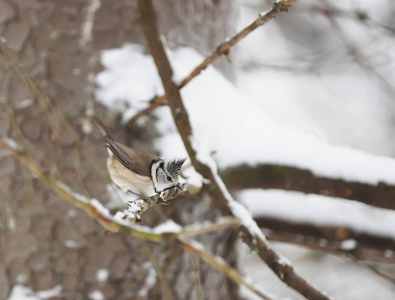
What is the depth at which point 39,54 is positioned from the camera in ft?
3.26

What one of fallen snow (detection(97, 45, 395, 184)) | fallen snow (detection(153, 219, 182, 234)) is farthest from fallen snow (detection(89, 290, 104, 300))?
fallen snow (detection(153, 219, 182, 234))

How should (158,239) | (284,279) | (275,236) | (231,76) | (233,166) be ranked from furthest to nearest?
(231,76) → (275,236) → (233,166) → (284,279) → (158,239)

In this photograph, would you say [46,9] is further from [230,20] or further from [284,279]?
[284,279]

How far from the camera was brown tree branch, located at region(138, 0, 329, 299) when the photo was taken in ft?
2.05

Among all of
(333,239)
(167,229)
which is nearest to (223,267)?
(167,229)

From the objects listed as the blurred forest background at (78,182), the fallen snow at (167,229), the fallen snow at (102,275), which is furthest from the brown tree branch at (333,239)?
the fallen snow at (167,229)

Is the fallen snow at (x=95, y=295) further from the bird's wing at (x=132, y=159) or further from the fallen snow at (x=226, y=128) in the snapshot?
the bird's wing at (x=132, y=159)

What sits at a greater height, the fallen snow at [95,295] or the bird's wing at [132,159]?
the fallen snow at [95,295]

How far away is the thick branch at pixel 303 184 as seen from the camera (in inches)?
32.2

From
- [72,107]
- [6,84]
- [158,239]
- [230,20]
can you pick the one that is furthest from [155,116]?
[158,239]

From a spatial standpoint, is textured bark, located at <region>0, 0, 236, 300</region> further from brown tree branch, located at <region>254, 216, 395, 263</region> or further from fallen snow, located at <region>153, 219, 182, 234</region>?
fallen snow, located at <region>153, 219, 182, 234</region>

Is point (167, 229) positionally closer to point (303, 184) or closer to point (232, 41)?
point (232, 41)

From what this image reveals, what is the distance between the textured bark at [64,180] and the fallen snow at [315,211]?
0.22 metres

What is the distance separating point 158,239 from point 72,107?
0.58 metres
